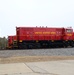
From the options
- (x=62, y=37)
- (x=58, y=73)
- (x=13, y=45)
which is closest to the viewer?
(x=58, y=73)

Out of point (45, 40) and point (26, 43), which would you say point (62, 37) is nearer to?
point (45, 40)

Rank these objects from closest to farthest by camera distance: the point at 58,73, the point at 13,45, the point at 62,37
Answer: the point at 58,73
the point at 13,45
the point at 62,37

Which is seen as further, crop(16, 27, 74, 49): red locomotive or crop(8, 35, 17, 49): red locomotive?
crop(16, 27, 74, 49): red locomotive

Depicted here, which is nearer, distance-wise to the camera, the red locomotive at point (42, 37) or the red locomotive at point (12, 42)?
the red locomotive at point (12, 42)

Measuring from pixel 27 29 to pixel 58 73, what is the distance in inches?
1277

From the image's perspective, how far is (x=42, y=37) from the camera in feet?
149

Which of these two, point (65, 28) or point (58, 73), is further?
point (65, 28)

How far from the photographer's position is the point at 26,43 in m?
43.8

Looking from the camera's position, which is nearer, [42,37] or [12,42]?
[12,42]

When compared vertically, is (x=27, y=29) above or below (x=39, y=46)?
above

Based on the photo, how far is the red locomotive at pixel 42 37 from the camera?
44.3m

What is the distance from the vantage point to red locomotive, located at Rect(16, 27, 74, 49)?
1743 inches

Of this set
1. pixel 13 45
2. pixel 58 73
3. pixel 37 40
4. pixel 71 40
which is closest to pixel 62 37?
pixel 71 40

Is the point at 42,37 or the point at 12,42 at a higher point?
the point at 42,37
